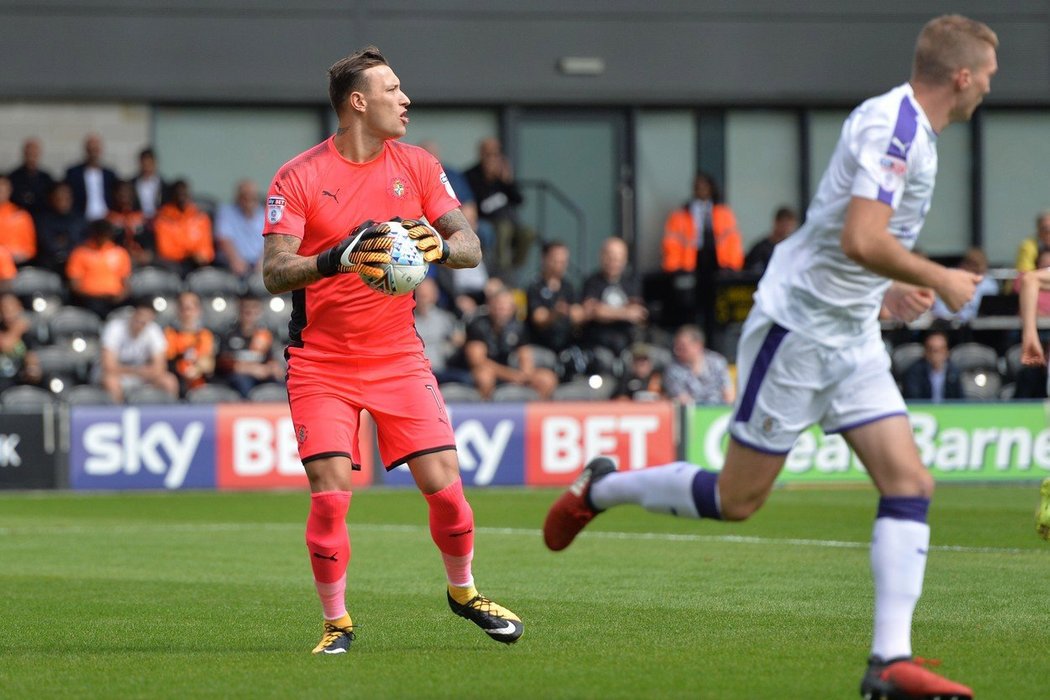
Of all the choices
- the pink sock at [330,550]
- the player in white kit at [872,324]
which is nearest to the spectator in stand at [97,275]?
the pink sock at [330,550]

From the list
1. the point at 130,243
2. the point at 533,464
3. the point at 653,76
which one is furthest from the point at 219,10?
the point at 533,464

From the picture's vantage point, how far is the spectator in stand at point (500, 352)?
1908 centimetres

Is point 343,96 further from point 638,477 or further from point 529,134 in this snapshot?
point 529,134

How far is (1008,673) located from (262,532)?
8.00m

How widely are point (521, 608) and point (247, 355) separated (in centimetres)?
1065

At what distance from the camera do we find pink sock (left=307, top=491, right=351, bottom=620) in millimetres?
7215

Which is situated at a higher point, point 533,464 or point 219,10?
point 219,10

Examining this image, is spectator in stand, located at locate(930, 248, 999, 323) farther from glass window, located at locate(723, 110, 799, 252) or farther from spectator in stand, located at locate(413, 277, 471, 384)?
spectator in stand, located at locate(413, 277, 471, 384)

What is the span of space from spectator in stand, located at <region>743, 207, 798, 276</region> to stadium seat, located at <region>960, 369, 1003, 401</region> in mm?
2799

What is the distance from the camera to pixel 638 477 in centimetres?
681

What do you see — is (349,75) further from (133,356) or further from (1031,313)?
(133,356)

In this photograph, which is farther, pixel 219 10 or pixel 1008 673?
pixel 219 10

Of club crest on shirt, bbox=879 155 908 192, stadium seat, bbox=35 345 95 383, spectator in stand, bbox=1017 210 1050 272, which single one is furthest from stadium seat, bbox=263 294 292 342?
club crest on shirt, bbox=879 155 908 192

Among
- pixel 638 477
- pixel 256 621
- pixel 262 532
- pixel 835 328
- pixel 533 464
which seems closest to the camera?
pixel 835 328
